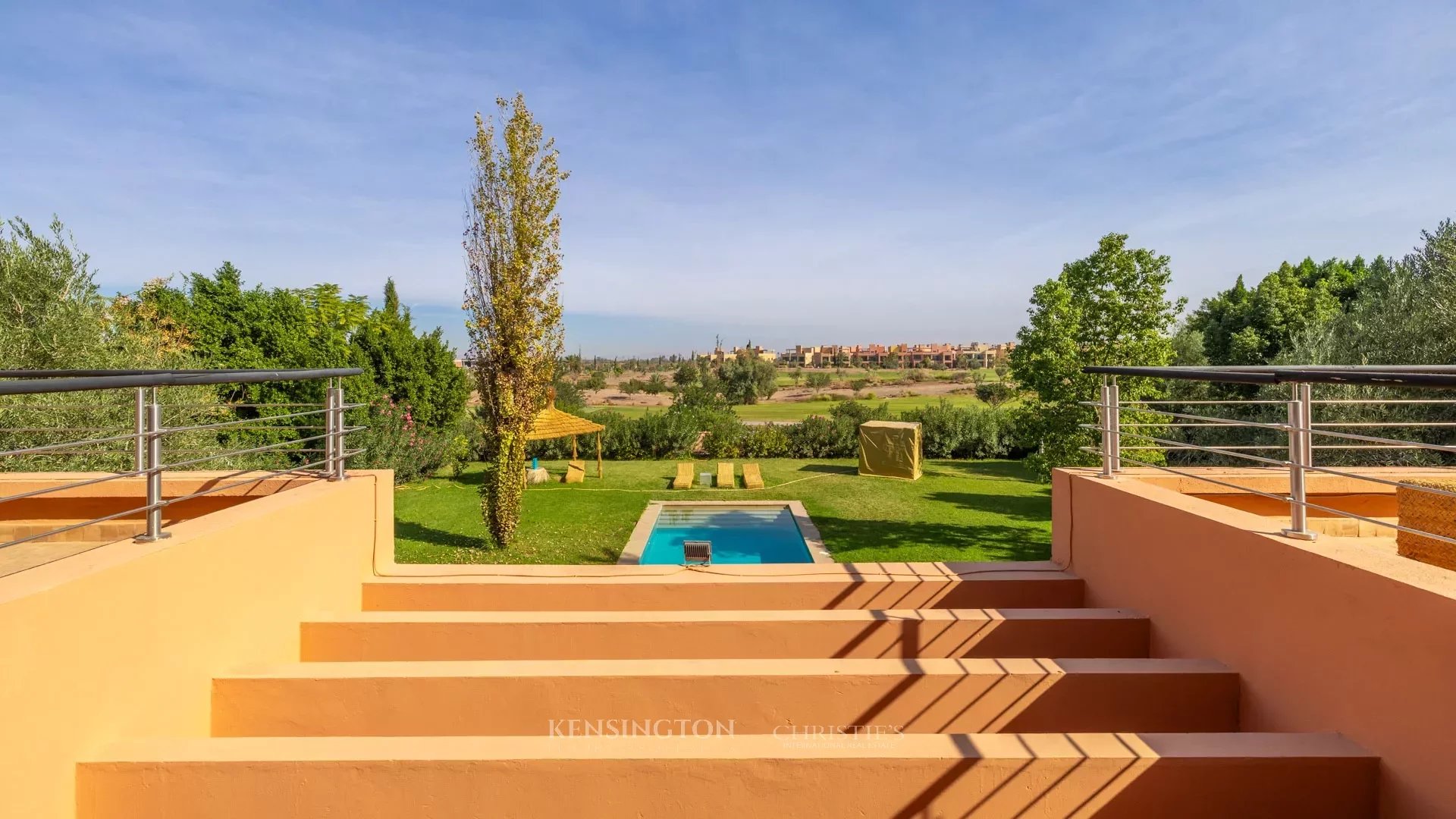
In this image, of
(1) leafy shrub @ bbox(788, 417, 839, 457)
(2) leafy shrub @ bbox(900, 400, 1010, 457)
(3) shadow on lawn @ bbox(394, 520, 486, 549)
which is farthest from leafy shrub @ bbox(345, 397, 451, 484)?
(2) leafy shrub @ bbox(900, 400, 1010, 457)

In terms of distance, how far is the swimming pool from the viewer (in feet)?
39.2

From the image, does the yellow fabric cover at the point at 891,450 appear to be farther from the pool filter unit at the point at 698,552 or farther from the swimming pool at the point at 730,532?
the pool filter unit at the point at 698,552

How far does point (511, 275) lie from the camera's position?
10.4 meters

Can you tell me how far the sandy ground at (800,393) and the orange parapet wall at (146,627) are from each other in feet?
158

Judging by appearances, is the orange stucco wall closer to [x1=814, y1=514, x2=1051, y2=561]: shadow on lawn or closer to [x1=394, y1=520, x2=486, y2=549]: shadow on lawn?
[x1=814, y1=514, x2=1051, y2=561]: shadow on lawn

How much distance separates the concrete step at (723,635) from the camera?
312 cm

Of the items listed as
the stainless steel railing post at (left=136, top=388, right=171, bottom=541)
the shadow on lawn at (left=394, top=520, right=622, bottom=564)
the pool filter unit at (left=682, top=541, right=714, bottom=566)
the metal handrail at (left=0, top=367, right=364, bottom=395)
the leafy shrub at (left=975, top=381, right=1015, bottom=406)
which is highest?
the leafy shrub at (left=975, top=381, right=1015, bottom=406)

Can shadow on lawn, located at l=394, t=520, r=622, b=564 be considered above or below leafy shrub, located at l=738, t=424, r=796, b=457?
below

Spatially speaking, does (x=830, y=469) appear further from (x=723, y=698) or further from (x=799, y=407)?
(x=799, y=407)

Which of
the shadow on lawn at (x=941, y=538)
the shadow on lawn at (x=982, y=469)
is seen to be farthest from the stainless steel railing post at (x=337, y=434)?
the shadow on lawn at (x=982, y=469)

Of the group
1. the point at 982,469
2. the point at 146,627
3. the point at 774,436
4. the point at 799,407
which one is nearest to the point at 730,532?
the point at 774,436

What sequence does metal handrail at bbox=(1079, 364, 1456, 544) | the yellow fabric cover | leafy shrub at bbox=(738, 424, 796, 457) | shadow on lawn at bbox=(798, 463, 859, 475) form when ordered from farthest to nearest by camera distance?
leafy shrub at bbox=(738, 424, 796, 457), shadow on lawn at bbox=(798, 463, 859, 475), the yellow fabric cover, metal handrail at bbox=(1079, 364, 1456, 544)

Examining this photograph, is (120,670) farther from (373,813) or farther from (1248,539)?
(1248,539)

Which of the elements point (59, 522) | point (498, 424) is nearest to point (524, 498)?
point (498, 424)
